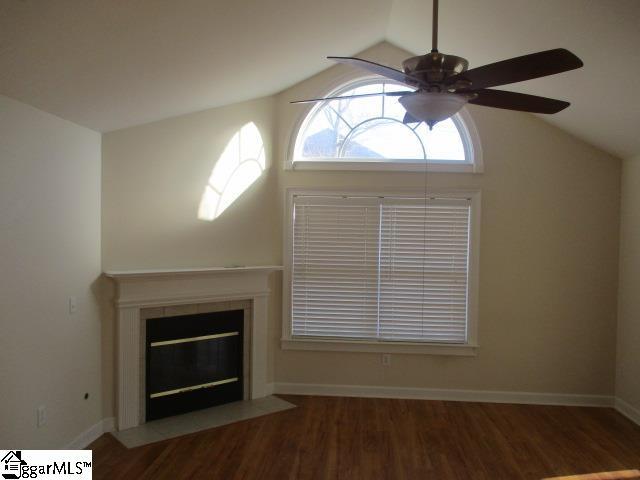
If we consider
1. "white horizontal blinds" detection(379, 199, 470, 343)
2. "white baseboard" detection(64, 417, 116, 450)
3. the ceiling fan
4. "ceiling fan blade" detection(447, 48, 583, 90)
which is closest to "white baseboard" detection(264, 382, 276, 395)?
"white horizontal blinds" detection(379, 199, 470, 343)

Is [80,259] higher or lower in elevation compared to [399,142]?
lower

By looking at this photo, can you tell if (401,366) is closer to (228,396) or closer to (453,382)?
(453,382)

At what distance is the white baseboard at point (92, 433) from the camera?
384 centimetres

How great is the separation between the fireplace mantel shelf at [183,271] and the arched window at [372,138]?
3.61ft

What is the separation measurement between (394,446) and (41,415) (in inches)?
101

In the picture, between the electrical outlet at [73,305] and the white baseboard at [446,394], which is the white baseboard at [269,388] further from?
the electrical outlet at [73,305]

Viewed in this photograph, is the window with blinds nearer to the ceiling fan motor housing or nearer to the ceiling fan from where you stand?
the ceiling fan

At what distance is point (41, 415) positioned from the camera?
3.41 metres

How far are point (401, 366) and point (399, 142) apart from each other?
227cm

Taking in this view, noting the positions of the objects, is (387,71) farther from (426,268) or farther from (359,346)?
(359,346)

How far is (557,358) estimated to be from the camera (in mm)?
5148

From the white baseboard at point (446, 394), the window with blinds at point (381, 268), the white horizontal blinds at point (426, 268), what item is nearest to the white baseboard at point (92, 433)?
the white baseboard at point (446, 394)

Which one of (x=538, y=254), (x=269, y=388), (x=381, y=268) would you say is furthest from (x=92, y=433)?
(x=538, y=254)

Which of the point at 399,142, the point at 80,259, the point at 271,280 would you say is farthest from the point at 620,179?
the point at 80,259
